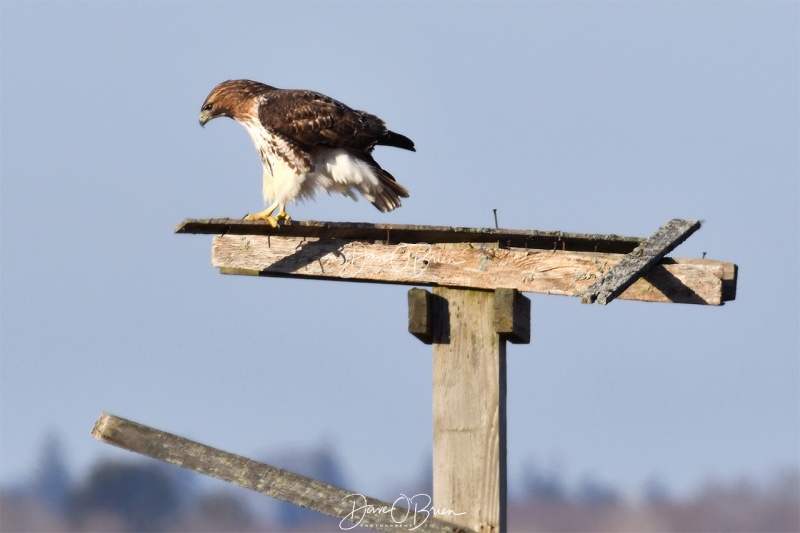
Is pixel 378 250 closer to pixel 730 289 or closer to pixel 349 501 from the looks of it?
pixel 349 501

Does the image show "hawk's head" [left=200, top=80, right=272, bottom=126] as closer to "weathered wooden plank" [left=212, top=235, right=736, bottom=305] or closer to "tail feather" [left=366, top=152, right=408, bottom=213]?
"tail feather" [left=366, top=152, right=408, bottom=213]

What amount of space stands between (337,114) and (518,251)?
3626 mm

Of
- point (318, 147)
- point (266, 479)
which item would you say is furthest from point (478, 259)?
point (318, 147)

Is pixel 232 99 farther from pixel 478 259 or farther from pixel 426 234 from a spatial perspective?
pixel 478 259

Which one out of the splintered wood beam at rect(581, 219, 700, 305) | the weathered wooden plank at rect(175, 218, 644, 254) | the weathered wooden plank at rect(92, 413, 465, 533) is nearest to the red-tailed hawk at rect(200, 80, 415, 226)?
Result: the weathered wooden plank at rect(175, 218, 644, 254)

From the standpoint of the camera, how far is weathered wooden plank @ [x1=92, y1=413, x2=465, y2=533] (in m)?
6.70

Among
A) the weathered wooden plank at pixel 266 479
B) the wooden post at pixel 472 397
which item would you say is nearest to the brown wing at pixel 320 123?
the wooden post at pixel 472 397

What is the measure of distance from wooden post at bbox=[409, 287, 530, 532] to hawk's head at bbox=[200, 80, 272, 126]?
3.90 m

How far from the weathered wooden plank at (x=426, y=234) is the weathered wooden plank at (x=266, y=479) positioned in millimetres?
1242

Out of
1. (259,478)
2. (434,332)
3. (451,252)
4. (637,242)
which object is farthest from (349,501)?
(637,242)

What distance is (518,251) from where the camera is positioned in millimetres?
6918

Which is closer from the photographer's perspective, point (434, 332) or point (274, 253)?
point (434, 332)

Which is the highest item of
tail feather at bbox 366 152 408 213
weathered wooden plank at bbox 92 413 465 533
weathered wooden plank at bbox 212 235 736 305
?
tail feather at bbox 366 152 408 213

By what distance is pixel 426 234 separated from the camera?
7270 mm
